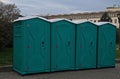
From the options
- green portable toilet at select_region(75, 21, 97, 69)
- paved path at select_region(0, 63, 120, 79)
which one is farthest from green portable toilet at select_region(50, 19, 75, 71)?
paved path at select_region(0, 63, 120, 79)

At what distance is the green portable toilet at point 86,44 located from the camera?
12775 mm

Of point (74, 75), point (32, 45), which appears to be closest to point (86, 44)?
point (74, 75)

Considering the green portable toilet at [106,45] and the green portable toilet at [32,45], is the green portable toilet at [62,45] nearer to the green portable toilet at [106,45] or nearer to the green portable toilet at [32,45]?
the green portable toilet at [32,45]

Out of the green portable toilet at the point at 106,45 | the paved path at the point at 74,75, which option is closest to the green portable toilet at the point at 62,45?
the paved path at the point at 74,75

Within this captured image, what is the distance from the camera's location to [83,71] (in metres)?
12.7

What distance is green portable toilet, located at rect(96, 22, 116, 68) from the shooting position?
13.4 meters

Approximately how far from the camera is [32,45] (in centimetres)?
1160

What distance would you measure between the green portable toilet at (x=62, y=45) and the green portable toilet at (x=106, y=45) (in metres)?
1.38

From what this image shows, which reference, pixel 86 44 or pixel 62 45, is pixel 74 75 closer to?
pixel 62 45

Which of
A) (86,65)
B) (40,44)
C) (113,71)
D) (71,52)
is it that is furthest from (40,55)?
(113,71)

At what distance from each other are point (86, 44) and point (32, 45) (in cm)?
247

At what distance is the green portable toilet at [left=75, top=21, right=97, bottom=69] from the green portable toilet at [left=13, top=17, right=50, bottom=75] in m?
1.41

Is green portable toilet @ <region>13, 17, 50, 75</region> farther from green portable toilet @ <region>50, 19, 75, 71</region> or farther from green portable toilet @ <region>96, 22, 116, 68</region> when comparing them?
green portable toilet @ <region>96, 22, 116, 68</region>

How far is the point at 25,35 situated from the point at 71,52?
214cm
